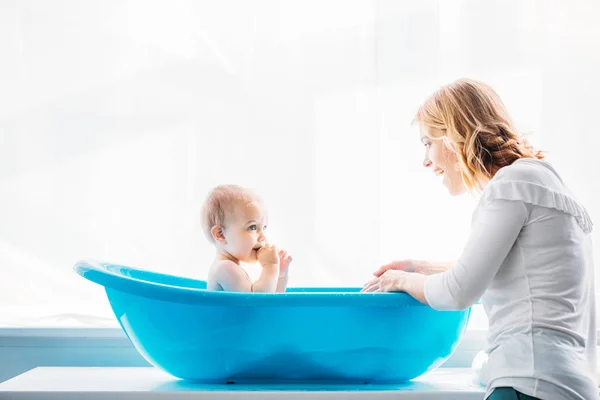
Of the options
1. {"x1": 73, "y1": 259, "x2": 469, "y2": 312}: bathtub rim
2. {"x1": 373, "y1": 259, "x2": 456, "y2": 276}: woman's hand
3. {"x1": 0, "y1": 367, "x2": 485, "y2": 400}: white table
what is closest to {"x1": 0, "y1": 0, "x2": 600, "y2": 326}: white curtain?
{"x1": 373, "y1": 259, "x2": 456, "y2": 276}: woman's hand

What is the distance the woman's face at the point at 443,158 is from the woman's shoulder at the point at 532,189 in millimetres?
160

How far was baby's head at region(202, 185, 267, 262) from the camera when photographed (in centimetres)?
147

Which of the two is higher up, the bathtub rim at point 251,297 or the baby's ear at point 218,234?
the baby's ear at point 218,234

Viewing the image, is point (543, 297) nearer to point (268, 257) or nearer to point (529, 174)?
point (529, 174)

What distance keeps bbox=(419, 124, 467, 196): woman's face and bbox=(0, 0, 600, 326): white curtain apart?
0.60m

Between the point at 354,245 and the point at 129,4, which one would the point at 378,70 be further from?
the point at 129,4

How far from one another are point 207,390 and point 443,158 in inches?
21.9

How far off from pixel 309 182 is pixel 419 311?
744mm

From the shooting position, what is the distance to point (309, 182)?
1.97m

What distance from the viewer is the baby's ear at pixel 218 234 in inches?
58.1

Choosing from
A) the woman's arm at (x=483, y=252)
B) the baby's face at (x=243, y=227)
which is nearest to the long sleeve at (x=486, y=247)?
the woman's arm at (x=483, y=252)

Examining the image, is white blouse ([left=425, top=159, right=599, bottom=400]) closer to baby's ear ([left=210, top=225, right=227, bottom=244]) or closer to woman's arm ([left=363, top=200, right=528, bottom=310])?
woman's arm ([left=363, top=200, right=528, bottom=310])

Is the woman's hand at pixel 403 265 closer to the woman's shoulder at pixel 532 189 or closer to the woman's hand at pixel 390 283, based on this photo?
the woman's hand at pixel 390 283

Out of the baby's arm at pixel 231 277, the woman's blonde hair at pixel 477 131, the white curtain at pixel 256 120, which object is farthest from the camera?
the white curtain at pixel 256 120
